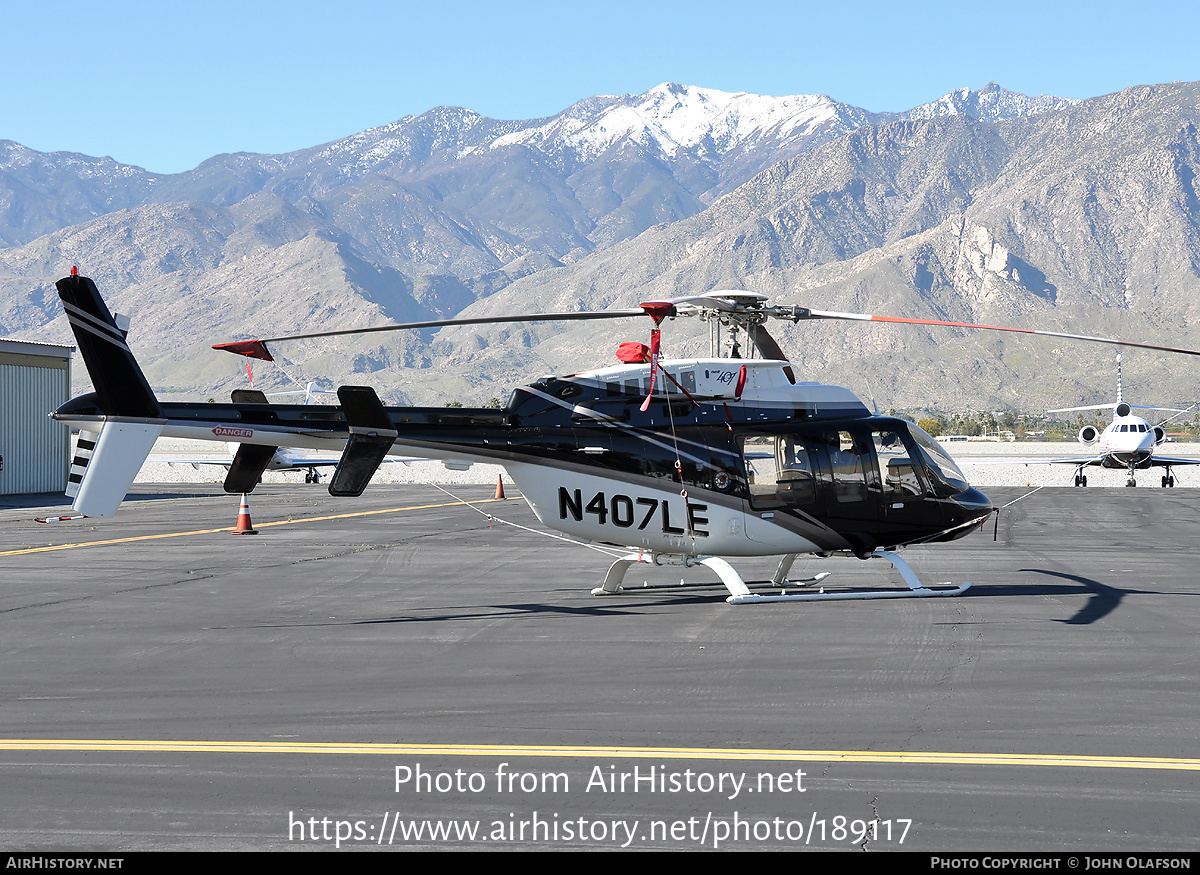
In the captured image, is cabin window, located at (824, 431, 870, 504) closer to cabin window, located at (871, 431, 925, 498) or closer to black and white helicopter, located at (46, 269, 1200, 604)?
black and white helicopter, located at (46, 269, 1200, 604)

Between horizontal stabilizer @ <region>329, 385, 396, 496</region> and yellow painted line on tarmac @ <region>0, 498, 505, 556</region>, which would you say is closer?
horizontal stabilizer @ <region>329, 385, 396, 496</region>

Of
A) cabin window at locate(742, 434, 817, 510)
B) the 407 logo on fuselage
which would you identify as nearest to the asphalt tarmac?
the 407 logo on fuselage

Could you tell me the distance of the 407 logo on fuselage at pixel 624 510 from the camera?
43.9 ft

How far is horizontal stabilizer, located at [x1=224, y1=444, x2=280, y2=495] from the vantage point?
1314cm

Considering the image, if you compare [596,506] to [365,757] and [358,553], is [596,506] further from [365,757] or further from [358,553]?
[358,553]

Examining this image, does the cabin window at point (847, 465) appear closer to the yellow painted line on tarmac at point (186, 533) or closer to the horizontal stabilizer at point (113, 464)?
the horizontal stabilizer at point (113, 464)

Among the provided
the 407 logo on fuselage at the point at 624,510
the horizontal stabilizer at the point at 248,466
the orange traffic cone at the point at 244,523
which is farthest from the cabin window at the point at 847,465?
the orange traffic cone at the point at 244,523

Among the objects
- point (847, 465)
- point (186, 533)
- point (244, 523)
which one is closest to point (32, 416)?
point (186, 533)

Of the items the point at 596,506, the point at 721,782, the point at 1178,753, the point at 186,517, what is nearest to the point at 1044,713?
the point at 1178,753

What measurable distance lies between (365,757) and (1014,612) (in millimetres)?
8480

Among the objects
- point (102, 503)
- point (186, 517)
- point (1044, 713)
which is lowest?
point (186, 517)

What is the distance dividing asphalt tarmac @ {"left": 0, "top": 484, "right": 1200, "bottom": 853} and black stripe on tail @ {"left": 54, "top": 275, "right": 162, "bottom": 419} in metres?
2.55

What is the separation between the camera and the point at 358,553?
19.9m

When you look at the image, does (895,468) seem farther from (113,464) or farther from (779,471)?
(113,464)
